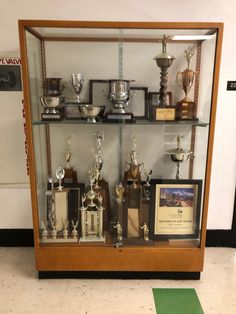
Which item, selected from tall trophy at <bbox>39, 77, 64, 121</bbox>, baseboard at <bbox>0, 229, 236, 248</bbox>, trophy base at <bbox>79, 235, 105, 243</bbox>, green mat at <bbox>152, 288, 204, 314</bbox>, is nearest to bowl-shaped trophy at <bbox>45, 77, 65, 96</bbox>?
tall trophy at <bbox>39, 77, 64, 121</bbox>

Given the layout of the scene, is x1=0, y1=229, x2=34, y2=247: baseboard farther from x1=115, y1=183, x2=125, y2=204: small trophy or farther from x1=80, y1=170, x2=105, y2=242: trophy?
x1=115, y1=183, x2=125, y2=204: small trophy

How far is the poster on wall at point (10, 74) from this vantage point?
1.82 metres

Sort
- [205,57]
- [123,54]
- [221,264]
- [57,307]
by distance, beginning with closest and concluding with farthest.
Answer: [57,307] < [205,57] < [123,54] < [221,264]

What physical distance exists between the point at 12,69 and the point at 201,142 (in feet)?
4.22

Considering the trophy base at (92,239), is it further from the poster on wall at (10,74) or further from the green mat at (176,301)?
the poster on wall at (10,74)

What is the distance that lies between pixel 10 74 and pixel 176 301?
1.71m

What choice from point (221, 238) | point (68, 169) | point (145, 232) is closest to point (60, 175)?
point (68, 169)

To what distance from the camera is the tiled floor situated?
4.91 ft

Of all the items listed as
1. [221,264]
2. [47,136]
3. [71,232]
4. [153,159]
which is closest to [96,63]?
[47,136]

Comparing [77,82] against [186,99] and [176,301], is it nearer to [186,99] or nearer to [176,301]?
[186,99]

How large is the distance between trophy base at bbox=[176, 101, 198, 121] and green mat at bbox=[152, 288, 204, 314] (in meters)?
1.01

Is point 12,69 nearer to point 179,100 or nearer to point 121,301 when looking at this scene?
point 179,100

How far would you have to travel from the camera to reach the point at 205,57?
161 centimetres

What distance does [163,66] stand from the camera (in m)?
1.66
